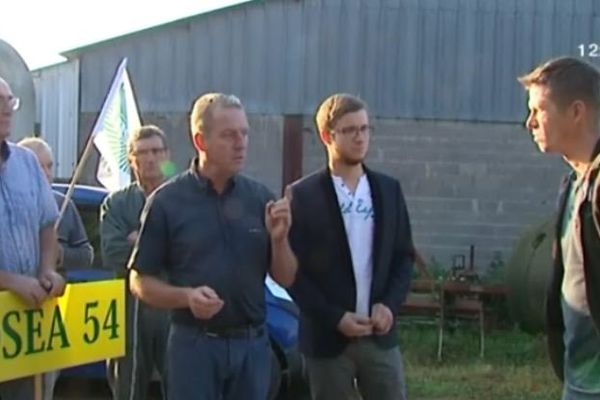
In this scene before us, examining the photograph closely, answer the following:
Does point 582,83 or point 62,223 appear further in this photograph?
point 62,223

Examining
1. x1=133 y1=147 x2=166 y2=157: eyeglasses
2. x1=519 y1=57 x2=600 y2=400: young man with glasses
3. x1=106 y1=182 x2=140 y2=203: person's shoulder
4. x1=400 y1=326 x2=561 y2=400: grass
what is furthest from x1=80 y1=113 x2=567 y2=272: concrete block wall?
x1=519 y1=57 x2=600 y2=400: young man with glasses

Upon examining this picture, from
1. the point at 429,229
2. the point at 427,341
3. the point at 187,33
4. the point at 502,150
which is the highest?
the point at 187,33

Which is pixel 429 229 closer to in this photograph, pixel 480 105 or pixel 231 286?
pixel 480 105

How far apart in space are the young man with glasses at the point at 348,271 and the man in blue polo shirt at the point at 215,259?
0.55 m

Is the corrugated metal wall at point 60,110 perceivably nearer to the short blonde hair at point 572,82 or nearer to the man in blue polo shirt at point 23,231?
the man in blue polo shirt at point 23,231

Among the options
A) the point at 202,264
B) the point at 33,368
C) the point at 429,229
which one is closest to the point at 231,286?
the point at 202,264

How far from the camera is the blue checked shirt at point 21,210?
5.20 m

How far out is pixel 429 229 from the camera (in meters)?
15.6

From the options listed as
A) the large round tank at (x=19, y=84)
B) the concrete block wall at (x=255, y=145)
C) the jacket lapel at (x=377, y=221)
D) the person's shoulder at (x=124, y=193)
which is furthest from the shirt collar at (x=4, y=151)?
the concrete block wall at (x=255, y=145)

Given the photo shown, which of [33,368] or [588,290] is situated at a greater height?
[588,290]

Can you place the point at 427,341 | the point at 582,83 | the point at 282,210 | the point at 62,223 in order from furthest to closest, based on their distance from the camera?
the point at 427,341, the point at 62,223, the point at 282,210, the point at 582,83

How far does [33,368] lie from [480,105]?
11.4 m

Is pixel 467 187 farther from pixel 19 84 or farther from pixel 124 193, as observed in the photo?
pixel 124 193

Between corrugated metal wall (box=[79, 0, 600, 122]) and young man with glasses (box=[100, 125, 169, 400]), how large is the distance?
880 cm
